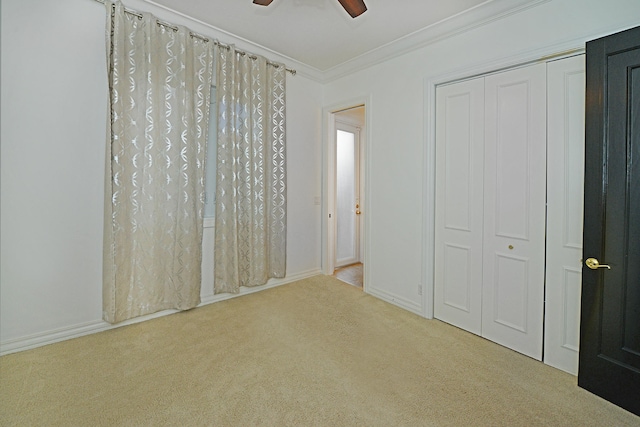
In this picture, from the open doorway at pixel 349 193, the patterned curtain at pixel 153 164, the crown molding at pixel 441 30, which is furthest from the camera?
the open doorway at pixel 349 193

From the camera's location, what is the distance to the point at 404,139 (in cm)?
308

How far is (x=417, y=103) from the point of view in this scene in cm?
294

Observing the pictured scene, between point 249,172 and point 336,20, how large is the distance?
1.71 meters

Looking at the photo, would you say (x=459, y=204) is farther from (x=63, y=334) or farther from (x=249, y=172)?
(x=63, y=334)

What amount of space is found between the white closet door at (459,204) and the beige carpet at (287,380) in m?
0.31

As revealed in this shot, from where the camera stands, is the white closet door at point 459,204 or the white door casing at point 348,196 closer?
the white closet door at point 459,204

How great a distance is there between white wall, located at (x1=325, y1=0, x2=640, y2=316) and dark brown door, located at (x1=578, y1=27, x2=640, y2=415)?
377 millimetres

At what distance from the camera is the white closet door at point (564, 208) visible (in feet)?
6.51

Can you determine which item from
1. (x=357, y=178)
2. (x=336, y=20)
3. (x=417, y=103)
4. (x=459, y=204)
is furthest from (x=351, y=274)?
(x=336, y=20)

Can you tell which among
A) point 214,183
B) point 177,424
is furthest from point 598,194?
point 214,183

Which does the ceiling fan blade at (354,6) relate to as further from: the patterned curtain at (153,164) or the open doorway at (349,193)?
the open doorway at (349,193)

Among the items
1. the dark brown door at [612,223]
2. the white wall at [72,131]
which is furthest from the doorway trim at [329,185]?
the dark brown door at [612,223]

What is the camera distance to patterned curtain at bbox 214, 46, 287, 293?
9.96 ft

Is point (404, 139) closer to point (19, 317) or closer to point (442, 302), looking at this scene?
point (442, 302)
